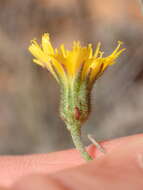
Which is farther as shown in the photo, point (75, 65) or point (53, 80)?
point (53, 80)

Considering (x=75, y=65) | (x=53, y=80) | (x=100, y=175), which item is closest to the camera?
(x=100, y=175)

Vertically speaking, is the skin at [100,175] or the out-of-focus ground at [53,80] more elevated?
the skin at [100,175]

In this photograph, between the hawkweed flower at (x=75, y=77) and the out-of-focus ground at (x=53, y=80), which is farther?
the out-of-focus ground at (x=53, y=80)

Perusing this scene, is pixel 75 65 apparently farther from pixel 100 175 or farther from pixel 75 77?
pixel 100 175

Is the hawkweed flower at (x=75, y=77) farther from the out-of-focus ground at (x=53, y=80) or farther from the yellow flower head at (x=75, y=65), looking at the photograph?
the out-of-focus ground at (x=53, y=80)

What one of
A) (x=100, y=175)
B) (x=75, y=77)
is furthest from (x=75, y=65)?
(x=100, y=175)

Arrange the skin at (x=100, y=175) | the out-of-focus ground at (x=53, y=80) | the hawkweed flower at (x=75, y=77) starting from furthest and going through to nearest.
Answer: the out-of-focus ground at (x=53, y=80)
the hawkweed flower at (x=75, y=77)
the skin at (x=100, y=175)

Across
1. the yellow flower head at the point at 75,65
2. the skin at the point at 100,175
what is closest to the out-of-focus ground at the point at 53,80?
the yellow flower head at the point at 75,65

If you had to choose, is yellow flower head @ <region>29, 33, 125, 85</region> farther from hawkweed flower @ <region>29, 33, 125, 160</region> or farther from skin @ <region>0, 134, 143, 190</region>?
skin @ <region>0, 134, 143, 190</region>

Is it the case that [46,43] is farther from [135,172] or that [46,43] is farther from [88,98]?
[135,172]
